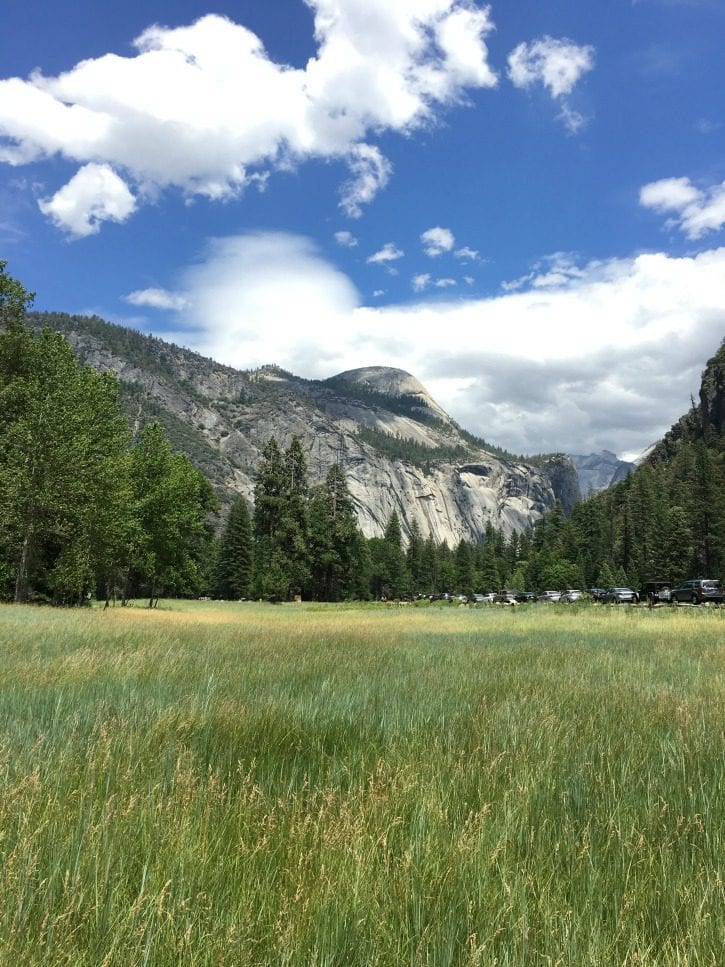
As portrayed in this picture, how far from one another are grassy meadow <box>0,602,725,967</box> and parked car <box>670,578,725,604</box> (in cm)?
4404

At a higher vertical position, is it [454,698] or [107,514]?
[107,514]

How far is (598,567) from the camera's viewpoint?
356 feet

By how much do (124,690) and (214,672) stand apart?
2.12 m

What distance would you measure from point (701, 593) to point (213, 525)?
65.1 m

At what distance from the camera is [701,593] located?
45.0 m

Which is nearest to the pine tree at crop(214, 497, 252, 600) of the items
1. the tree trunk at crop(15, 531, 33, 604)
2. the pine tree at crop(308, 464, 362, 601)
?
the pine tree at crop(308, 464, 362, 601)

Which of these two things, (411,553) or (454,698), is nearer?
(454,698)

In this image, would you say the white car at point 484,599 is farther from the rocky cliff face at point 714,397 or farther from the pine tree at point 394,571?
the rocky cliff face at point 714,397

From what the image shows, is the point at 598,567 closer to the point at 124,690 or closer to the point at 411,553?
the point at 411,553

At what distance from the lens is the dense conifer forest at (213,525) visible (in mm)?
30156

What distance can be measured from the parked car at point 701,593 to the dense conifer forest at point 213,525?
36.5m

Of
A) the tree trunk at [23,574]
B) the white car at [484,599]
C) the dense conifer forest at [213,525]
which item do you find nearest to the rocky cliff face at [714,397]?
the dense conifer forest at [213,525]

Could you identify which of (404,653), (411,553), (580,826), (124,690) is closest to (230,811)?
(580,826)

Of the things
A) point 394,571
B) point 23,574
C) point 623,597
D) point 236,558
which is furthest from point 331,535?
point 394,571
